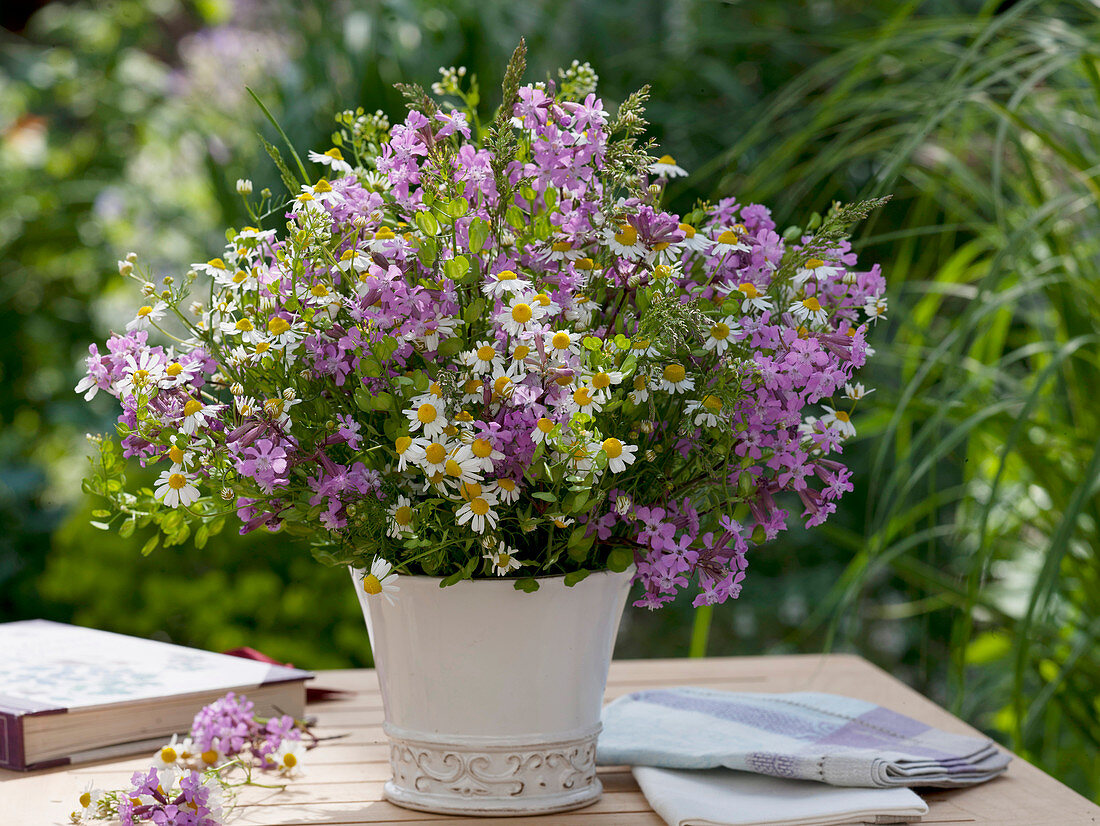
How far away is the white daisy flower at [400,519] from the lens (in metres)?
0.62

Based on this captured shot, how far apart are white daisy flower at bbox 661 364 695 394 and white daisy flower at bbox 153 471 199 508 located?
0.28m

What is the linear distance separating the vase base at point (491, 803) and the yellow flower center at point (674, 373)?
11.2 inches

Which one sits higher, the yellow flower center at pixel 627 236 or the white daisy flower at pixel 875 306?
the yellow flower center at pixel 627 236

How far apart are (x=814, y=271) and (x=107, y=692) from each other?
0.60 m

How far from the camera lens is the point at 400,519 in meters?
0.62

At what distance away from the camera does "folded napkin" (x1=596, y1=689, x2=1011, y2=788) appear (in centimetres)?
76

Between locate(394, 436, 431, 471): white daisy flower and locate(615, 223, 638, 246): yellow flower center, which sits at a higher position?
locate(615, 223, 638, 246): yellow flower center

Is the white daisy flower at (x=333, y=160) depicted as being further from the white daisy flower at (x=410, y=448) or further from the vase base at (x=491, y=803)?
the vase base at (x=491, y=803)

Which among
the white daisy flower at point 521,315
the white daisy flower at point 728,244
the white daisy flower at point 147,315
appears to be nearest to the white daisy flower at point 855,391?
the white daisy flower at point 728,244

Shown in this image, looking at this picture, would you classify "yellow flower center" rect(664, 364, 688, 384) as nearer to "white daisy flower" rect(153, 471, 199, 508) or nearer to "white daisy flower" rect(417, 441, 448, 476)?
"white daisy flower" rect(417, 441, 448, 476)

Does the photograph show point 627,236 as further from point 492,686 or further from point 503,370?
point 492,686

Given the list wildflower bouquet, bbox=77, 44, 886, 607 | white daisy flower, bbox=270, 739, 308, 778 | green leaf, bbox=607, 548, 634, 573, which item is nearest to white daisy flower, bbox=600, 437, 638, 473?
wildflower bouquet, bbox=77, 44, 886, 607

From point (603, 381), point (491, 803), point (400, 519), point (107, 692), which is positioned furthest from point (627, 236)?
point (107, 692)

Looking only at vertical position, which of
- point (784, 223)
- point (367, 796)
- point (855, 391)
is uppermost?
point (784, 223)
